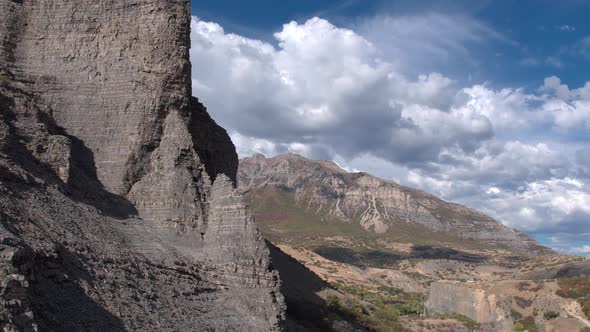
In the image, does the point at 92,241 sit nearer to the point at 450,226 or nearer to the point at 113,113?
the point at 113,113

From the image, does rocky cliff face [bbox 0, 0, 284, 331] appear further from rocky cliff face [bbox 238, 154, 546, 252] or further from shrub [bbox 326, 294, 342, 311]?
rocky cliff face [bbox 238, 154, 546, 252]

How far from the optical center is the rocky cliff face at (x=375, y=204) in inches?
5738

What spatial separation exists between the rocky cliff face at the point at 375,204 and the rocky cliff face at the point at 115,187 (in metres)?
116

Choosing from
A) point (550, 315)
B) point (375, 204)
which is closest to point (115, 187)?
point (550, 315)

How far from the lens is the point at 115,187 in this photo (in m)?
19.9

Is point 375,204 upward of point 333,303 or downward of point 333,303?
upward

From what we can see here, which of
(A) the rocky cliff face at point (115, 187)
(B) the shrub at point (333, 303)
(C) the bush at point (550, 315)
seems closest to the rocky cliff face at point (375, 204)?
(C) the bush at point (550, 315)

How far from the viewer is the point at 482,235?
496ft

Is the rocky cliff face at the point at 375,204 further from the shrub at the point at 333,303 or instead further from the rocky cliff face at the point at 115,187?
the rocky cliff face at the point at 115,187

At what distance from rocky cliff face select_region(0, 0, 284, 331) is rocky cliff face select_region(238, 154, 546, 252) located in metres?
116

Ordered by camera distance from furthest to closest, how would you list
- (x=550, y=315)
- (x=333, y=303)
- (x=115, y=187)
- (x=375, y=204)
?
(x=375, y=204), (x=550, y=315), (x=333, y=303), (x=115, y=187)

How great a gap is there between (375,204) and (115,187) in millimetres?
135261

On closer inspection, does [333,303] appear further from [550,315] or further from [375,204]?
[375,204]

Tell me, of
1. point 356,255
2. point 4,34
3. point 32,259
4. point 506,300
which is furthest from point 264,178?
point 32,259
